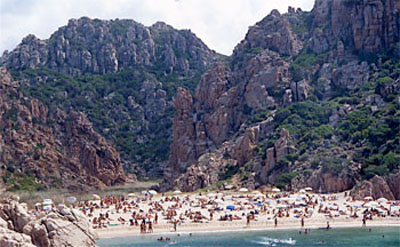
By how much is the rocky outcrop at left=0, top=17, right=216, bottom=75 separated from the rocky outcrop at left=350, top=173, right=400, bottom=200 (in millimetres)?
112056

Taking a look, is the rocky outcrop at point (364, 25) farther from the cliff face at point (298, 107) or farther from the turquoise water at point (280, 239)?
the turquoise water at point (280, 239)

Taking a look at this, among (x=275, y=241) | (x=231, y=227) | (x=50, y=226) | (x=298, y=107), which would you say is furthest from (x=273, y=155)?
(x=50, y=226)

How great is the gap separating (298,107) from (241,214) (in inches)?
1609

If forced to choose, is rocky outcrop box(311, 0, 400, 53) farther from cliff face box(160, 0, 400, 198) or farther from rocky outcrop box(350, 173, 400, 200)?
rocky outcrop box(350, 173, 400, 200)

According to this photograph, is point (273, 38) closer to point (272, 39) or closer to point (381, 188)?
point (272, 39)

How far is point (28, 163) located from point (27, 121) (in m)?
11.3

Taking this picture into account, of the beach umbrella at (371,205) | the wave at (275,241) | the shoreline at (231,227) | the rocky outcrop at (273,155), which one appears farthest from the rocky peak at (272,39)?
the wave at (275,241)

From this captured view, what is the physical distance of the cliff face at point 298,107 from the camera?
8169 cm

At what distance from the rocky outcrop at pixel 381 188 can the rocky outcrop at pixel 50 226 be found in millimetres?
38235

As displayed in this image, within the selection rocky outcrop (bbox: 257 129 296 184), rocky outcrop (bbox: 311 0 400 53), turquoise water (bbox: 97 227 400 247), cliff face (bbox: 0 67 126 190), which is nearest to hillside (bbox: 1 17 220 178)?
cliff face (bbox: 0 67 126 190)

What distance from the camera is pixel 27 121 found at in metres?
122

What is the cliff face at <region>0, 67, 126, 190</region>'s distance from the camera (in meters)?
113

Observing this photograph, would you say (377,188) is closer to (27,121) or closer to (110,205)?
(110,205)

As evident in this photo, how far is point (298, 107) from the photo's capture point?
329ft
